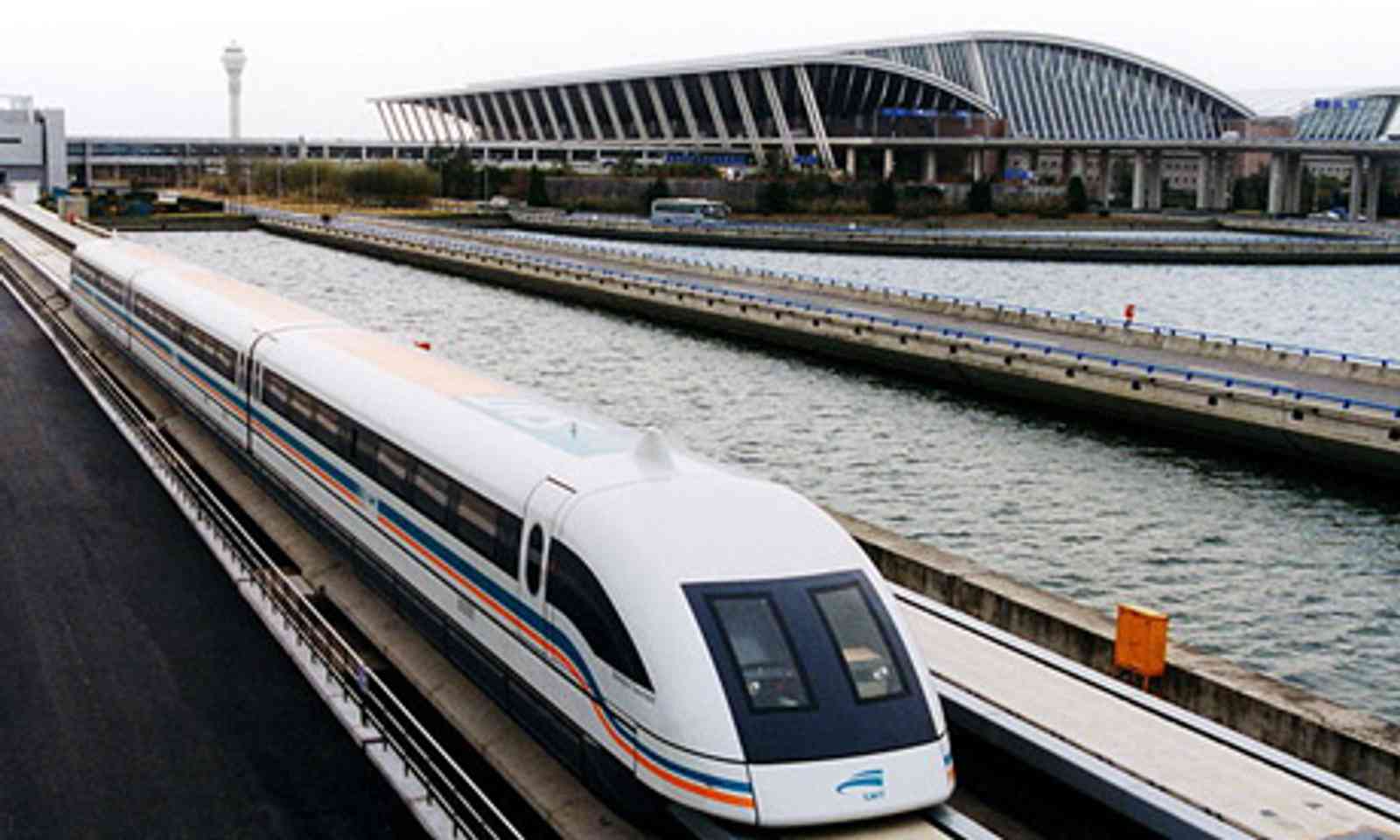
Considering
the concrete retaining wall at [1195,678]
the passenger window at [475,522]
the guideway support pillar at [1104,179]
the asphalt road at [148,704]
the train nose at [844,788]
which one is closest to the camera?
the train nose at [844,788]

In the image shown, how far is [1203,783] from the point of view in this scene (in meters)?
12.4

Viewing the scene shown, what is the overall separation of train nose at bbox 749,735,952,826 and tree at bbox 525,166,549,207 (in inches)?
5839

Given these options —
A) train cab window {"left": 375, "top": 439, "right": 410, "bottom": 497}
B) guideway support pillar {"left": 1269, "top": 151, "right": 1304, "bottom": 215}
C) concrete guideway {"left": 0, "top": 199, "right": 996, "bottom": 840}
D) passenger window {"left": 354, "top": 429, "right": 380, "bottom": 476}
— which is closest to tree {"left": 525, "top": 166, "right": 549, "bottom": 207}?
guideway support pillar {"left": 1269, "top": 151, "right": 1304, "bottom": 215}

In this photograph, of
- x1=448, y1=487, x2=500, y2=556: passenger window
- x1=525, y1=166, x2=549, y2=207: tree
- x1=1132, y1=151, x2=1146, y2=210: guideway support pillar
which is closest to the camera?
x1=448, y1=487, x2=500, y2=556: passenger window

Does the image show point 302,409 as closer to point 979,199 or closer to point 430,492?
point 430,492

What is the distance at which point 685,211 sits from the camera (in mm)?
138375

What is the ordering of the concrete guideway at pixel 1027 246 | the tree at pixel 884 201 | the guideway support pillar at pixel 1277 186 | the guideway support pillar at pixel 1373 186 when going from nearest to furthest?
1. the concrete guideway at pixel 1027 246
2. the tree at pixel 884 201
3. the guideway support pillar at pixel 1373 186
4. the guideway support pillar at pixel 1277 186

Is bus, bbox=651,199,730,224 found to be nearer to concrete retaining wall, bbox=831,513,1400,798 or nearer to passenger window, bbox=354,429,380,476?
concrete retaining wall, bbox=831,513,1400,798

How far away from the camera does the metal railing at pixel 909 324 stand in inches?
1582

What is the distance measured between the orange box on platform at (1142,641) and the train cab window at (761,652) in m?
5.66

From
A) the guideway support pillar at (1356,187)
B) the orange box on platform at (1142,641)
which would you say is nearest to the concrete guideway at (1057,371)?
the orange box on platform at (1142,641)

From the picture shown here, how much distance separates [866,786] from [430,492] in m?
6.53

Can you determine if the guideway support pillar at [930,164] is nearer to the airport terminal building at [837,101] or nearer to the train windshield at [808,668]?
the airport terminal building at [837,101]

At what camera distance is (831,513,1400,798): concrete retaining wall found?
13672 mm
